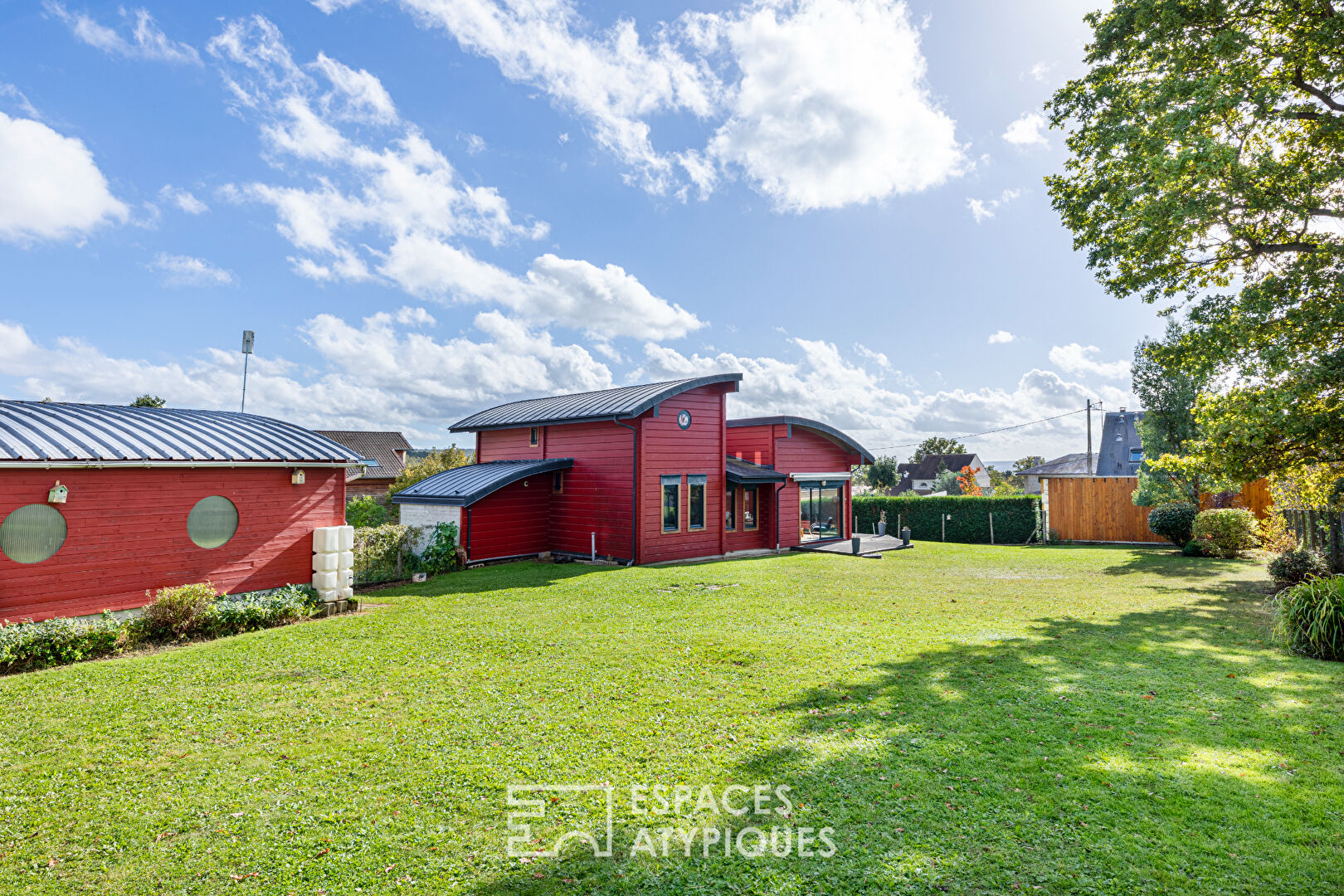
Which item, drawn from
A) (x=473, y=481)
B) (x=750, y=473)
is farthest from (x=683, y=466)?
(x=473, y=481)

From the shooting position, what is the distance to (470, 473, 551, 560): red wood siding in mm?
16703

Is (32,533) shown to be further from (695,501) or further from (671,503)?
(695,501)

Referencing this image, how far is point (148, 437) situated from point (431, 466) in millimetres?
21161

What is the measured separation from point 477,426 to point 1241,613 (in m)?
19.1

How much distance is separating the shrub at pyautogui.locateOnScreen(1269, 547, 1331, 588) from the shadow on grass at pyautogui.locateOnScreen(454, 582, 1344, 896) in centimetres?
720

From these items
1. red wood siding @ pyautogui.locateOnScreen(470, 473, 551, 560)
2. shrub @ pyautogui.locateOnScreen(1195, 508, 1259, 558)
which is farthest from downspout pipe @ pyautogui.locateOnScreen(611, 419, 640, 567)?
shrub @ pyautogui.locateOnScreen(1195, 508, 1259, 558)

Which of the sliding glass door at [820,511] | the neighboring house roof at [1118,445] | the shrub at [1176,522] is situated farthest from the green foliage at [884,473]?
the shrub at [1176,522]

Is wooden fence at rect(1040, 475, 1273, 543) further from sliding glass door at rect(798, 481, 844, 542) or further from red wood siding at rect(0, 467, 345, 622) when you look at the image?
red wood siding at rect(0, 467, 345, 622)

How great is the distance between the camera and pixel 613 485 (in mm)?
17312

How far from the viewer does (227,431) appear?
11.3m

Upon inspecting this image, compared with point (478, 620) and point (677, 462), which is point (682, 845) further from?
point (677, 462)

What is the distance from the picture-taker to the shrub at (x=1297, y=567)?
12.8 m

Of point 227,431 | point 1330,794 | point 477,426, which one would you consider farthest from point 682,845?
point 477,426

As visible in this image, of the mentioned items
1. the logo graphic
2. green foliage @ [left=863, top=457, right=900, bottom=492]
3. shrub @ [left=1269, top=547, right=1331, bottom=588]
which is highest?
green foliage @ [left=863, top=457, right=900, bottom=492]
